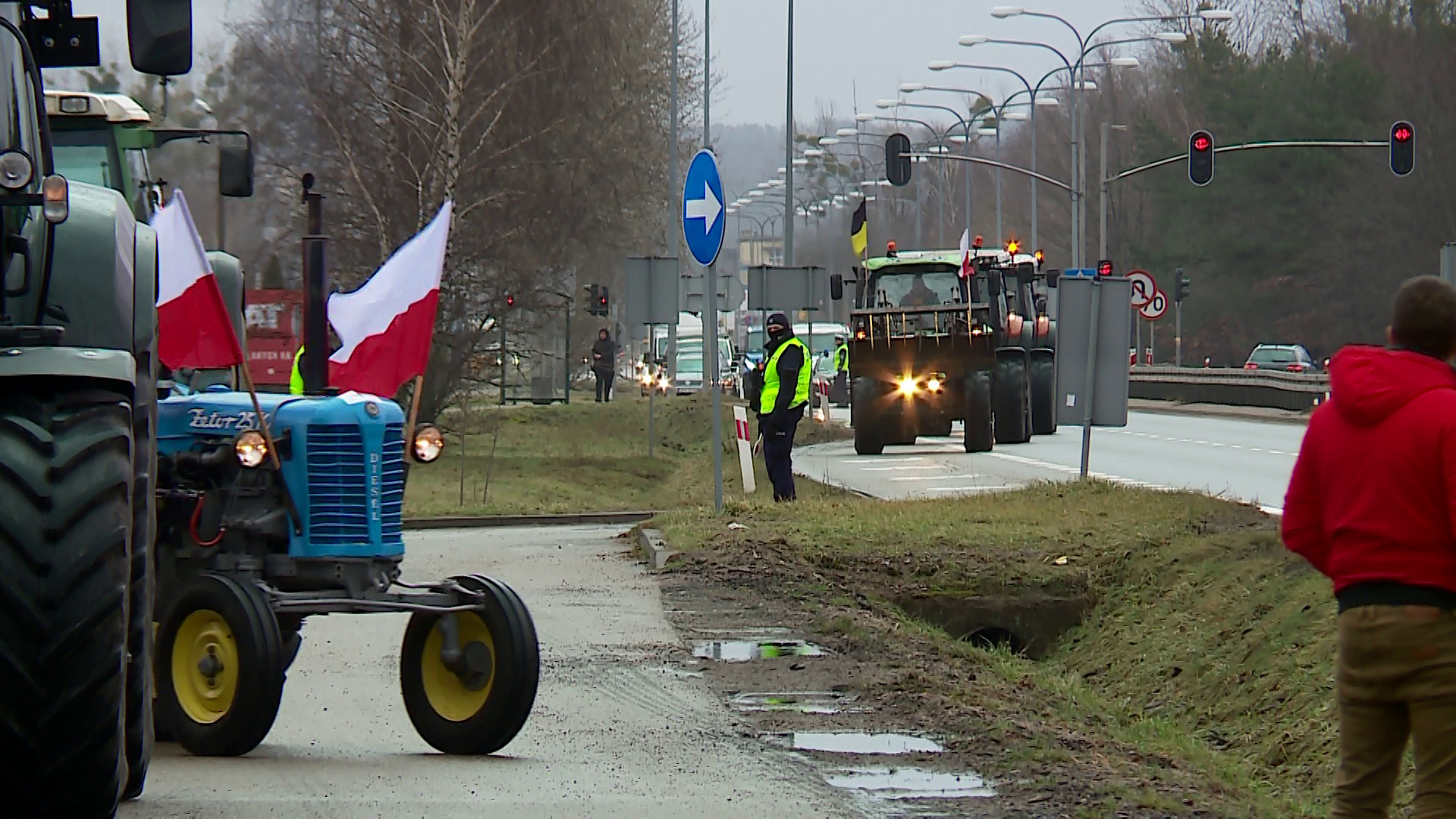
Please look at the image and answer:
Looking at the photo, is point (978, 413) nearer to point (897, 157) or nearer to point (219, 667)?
point (897, 157)

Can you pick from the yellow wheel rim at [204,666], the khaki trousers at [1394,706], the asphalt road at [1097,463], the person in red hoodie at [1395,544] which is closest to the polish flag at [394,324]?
the yellow wheel rim at [204,666]

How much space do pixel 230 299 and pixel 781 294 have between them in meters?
18.8

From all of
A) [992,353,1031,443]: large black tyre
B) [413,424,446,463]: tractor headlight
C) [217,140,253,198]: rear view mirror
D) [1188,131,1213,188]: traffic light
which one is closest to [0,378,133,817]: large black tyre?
[413,424,446,463]: tractor headlight

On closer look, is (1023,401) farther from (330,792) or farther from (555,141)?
(330,792)

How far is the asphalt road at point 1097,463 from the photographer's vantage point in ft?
86.1

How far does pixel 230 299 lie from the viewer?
1149 cm

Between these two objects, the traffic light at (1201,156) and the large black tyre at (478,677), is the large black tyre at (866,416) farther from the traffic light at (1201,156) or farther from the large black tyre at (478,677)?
the large black tyre at (478,677)

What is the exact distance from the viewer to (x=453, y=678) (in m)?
9.38

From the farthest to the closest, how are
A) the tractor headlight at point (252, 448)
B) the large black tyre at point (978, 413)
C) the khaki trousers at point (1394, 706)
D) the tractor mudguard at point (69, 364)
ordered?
1. the large black tyre at point (978, 413)
2. the tractor headlight at point (252, 448)
3. the khaki trousers at point (1394, 706)
4. the tractor mudguard at point (69, 364)

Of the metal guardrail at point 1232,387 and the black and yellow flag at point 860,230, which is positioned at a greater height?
the black and yellow flag at point 860,230

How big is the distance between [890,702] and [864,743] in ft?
3.72

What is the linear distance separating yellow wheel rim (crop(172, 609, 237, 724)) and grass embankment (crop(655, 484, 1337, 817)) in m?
3.06

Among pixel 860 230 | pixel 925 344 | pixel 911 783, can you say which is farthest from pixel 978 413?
pixel 911 783

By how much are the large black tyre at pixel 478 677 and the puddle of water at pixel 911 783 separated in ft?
4.55
